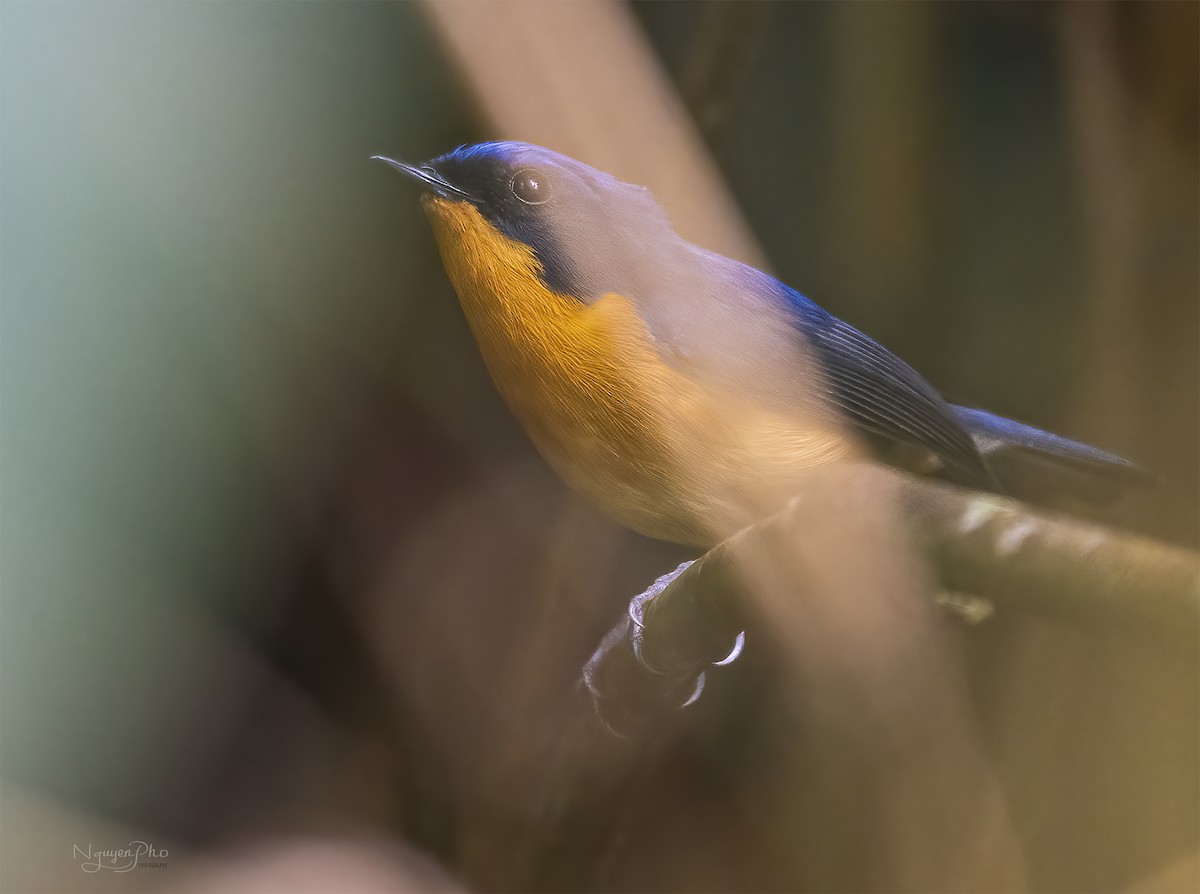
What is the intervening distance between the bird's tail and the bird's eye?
72cm

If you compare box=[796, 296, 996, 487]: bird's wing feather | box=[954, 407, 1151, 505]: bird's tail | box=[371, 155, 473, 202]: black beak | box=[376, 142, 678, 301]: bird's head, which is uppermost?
box=[371, 155, 473, 202]: black beak

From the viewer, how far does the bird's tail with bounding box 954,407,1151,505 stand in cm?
129

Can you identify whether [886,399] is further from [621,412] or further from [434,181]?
[434,181]

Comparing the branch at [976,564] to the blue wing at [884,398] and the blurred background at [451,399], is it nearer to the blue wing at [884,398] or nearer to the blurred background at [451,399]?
the blue wing at [884,398]

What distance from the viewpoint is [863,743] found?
1717 mm

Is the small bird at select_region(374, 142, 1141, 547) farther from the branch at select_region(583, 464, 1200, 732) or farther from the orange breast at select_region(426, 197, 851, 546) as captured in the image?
the branch at select_region(583, 464, 1200, 732)

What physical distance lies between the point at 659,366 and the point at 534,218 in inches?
11.2

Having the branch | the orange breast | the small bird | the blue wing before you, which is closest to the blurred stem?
the small bird

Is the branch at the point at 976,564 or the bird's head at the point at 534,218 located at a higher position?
the bird's head at the point at 534,218

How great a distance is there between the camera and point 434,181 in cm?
125

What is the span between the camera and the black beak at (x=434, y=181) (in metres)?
1.24

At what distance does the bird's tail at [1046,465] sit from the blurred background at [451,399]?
0.19 meters

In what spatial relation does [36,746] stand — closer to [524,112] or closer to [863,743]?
[524,112]

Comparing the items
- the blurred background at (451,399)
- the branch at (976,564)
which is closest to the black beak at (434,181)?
the blurred background at (451,399)
